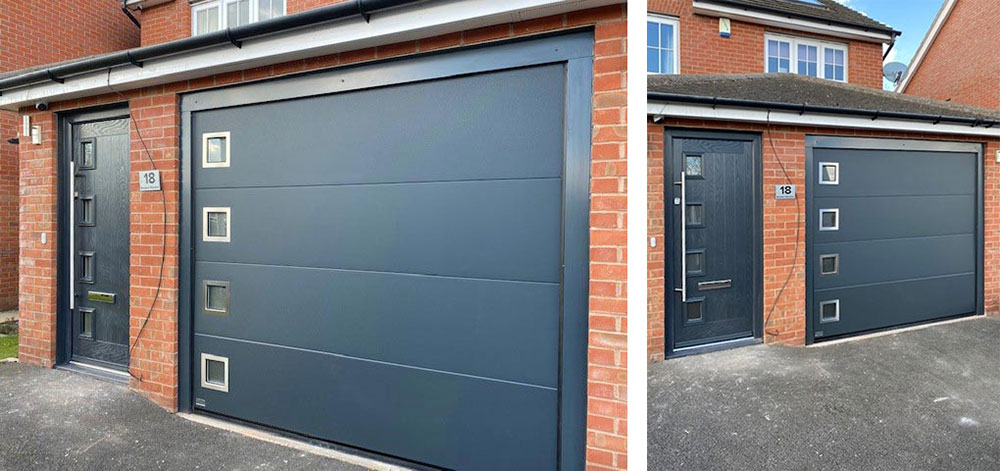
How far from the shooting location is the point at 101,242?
3.83 metres

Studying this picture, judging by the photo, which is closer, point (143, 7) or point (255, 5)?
point (255, 5)

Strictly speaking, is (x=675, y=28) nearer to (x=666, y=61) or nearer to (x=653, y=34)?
(x=653, y=34)

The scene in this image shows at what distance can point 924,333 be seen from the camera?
4.77 m

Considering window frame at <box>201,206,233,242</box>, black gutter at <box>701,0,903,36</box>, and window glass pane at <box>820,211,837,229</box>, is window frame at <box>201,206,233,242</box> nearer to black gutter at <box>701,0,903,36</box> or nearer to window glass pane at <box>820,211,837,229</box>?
window glass pane at <box>820,211,837,229</box>

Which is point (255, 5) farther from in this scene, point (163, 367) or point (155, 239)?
point (163, 367)

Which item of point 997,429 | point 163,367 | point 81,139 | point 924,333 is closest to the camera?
point 997,429

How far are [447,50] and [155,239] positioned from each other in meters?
2.51

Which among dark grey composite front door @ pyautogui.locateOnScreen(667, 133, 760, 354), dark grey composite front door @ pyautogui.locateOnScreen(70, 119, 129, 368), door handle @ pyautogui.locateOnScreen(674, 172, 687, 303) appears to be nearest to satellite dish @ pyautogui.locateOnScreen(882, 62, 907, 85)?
dark grey composite front door @ pyautogui.locateOnScreen(667, 133, 760, 354)

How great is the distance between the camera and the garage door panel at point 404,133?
91.4 inches

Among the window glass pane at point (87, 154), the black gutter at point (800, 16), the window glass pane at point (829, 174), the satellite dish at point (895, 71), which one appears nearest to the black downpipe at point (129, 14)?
the window glass pane at point (87, 154)

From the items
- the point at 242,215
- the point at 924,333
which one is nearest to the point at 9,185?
the point at 242,215

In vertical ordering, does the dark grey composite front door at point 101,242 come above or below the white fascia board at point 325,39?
below

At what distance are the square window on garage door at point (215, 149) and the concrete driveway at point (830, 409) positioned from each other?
3.24 meters

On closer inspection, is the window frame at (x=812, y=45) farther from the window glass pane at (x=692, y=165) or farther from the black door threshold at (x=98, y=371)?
the black door threshold at (x=98, y=371)
